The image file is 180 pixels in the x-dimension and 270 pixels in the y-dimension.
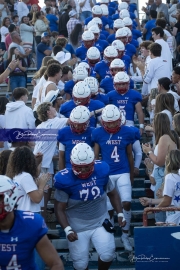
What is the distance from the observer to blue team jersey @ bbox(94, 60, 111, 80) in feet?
45.8

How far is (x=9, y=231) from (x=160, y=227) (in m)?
2.09

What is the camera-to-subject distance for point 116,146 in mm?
9547

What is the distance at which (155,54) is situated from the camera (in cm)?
1316

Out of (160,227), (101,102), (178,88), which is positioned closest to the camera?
(160,227)

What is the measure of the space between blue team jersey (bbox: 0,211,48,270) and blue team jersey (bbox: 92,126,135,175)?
12.5 ft

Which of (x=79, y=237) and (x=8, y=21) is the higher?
(x=8, y=21)

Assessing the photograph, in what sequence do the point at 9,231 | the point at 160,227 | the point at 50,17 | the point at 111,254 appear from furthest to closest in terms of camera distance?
the point at 50,17, the point at 111,254, the point at 160,227, the point at 9,231

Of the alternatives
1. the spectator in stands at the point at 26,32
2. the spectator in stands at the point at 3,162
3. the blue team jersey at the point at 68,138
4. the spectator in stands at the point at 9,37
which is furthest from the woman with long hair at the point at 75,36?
the spectator in stands at the point at 3,162

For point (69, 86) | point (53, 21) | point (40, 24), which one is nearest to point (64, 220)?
point (69, 86)

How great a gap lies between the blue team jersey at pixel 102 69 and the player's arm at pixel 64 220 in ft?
20.2

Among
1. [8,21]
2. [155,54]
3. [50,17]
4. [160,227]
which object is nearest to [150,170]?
[160,227]

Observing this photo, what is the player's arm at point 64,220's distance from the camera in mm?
7895

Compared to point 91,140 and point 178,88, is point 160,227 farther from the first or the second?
point 178,88

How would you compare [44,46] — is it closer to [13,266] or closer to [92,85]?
[92,85]
